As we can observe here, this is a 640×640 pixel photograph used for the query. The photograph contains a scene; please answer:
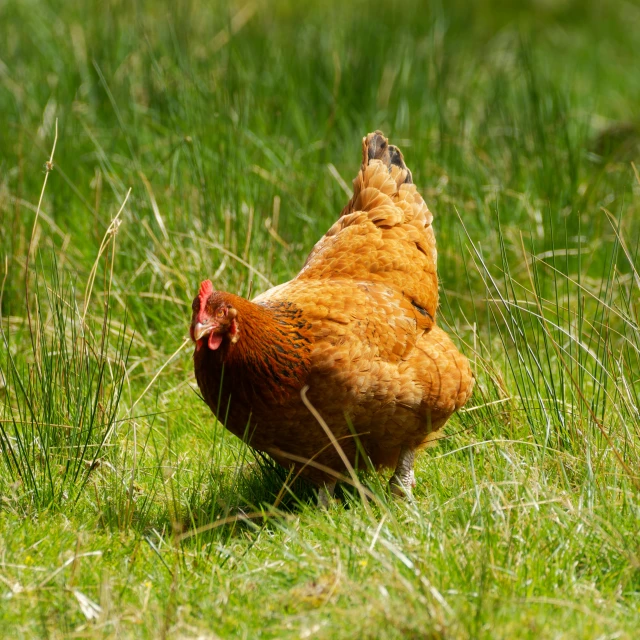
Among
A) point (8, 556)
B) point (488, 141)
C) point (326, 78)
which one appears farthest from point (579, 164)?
point (8, 556)

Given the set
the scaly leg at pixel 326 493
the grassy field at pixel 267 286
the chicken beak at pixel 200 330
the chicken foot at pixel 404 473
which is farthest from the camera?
the chicken foot at pixel 404 473

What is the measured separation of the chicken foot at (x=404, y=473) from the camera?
13.2 feet

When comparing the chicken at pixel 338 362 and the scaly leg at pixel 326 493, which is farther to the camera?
the scaly leg at pixel 326 493

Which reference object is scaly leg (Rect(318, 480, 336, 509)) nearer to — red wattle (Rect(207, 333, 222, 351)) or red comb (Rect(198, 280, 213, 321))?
red wattle (Rect(207, 333, 222, 351))

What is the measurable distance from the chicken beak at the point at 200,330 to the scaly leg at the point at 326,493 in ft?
3.05

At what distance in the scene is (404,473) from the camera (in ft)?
13.3

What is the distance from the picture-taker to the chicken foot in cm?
402

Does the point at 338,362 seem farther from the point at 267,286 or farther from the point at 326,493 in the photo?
the point at 267,286

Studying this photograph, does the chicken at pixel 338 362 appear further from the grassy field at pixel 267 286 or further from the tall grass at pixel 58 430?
the tall grass at pixel 58 430

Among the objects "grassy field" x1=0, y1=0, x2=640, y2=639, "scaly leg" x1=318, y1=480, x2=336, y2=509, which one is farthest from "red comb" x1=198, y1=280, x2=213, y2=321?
"scaly leg" x1=318, y1=480, x2=336, y2=509

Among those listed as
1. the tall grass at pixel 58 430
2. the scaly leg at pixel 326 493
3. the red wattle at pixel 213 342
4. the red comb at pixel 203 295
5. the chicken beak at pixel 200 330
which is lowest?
the scaly leg at pixel 326 493

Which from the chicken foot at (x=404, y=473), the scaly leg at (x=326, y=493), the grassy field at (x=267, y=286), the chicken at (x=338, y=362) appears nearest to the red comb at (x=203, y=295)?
the chicken at (x=338, y=362)

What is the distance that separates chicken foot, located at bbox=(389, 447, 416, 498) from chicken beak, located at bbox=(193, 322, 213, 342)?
1.15 metres

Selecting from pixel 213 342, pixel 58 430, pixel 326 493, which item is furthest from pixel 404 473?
pixel 58 430
